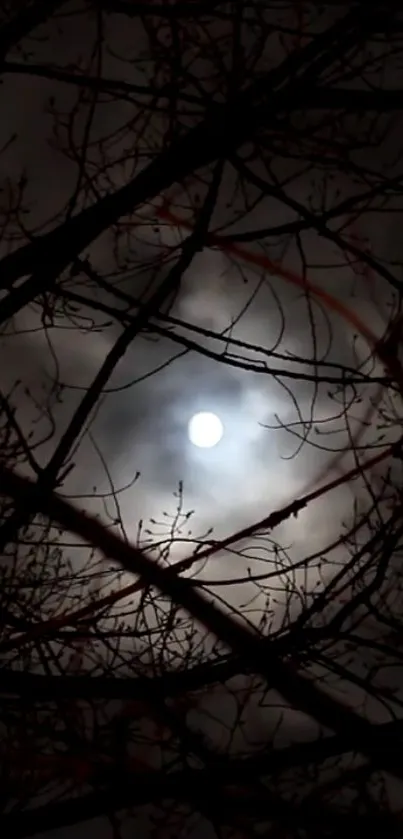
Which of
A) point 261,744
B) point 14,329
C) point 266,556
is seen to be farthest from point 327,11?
point 261,744

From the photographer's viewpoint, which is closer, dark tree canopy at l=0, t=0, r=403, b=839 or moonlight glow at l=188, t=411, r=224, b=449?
dark tree canopy at l=0, t=0, r=403, b=839

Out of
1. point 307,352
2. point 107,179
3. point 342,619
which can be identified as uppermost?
point 307,352

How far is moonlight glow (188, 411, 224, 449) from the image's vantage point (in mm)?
1493

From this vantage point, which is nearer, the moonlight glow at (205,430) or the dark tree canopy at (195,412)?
the dark tree canopy at (195,412)

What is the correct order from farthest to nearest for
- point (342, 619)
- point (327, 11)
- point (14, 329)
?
point (14, 329) → point (327, 11) → point (342, 619)

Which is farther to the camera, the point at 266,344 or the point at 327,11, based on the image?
the point at 266,344

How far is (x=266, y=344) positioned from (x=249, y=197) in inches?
8.6

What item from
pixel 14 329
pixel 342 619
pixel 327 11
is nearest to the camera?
pixel 342 619

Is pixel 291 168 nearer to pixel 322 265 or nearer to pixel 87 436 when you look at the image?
pixel 322 265

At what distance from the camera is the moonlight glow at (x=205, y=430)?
1.49 metres

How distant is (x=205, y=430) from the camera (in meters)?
1.50

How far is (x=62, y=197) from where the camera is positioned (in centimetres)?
143

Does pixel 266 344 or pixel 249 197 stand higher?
pixel 249 197

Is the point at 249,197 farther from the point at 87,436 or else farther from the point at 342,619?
the point at 342,619
